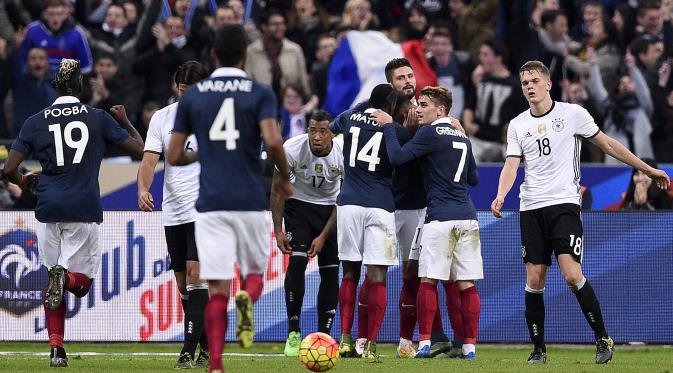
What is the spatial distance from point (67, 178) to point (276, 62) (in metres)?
8.91

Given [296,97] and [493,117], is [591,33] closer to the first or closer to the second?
[493,117]

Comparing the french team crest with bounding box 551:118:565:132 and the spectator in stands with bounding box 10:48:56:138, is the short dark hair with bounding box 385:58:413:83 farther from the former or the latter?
the spectator in stands with bounding box 10:48:56:138

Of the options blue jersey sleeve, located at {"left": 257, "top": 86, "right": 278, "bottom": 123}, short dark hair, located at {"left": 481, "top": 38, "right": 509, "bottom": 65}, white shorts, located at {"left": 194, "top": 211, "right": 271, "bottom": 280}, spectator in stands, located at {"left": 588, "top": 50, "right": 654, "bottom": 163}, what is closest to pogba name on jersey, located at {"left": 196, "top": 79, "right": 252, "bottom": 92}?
blue jersey sleeve, located at {"left": 257, "top": 86, "right": 278, "bottom": 123}

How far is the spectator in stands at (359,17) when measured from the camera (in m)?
21.0

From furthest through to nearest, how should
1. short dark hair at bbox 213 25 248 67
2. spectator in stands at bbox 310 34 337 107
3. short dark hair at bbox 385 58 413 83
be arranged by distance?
1. spectator in stands at bbox 310 34 337 107
2. short dark hair at bbox 385 58 413 83
3. short dark hair at bbox 213 25 248 67

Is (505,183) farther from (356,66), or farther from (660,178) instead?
(356,66)

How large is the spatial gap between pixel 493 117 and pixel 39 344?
7278 mm

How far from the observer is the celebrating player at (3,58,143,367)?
40.8 feet

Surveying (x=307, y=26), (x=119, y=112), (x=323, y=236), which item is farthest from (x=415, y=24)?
(x=119, y=112)

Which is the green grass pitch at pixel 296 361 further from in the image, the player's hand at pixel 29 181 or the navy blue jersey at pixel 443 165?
the player's hand at pixel 29 181

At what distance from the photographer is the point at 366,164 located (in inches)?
545

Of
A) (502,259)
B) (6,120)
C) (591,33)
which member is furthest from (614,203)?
(6,120)

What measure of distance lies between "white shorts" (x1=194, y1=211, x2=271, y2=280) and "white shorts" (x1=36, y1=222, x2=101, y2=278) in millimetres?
2759

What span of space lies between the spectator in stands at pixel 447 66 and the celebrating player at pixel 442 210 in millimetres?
6694
